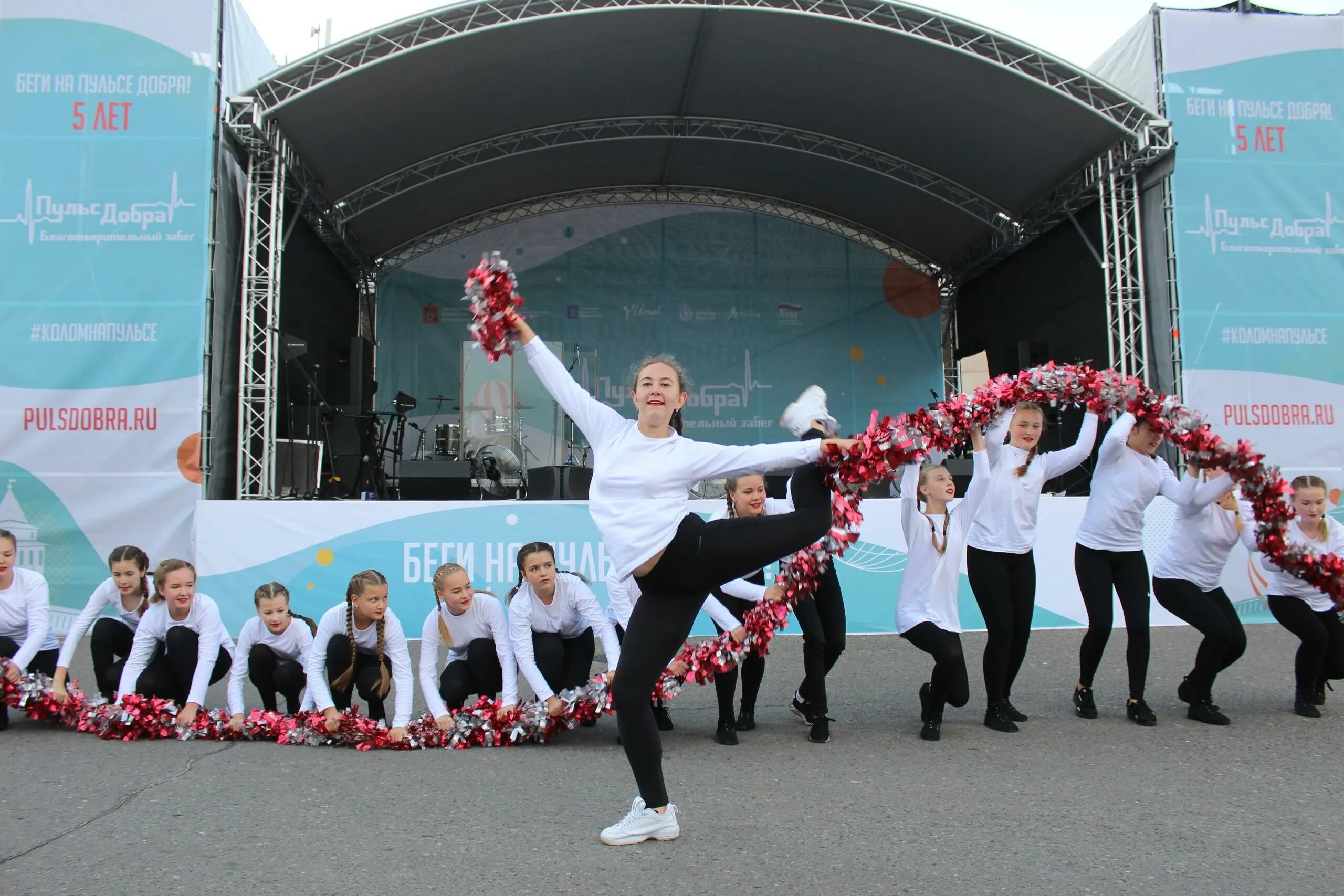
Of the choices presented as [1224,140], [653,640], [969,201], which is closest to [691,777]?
[653,640]

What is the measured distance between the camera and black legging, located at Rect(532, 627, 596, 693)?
16.7 feet

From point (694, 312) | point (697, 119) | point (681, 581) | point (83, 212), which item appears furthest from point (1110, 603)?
point (694, 312)

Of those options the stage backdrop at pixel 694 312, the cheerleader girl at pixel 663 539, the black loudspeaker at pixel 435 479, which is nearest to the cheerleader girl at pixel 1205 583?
the cheerleader girl at pixel 663 539

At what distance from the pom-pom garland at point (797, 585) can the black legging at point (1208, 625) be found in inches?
15.2

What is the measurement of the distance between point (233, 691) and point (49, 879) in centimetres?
213

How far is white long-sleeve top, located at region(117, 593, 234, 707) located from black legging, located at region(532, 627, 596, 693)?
1.72 metres

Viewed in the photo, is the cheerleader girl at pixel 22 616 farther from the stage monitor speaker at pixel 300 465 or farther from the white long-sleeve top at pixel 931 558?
the stage monitor speaker at pixel 300 465

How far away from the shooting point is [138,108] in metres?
9.49

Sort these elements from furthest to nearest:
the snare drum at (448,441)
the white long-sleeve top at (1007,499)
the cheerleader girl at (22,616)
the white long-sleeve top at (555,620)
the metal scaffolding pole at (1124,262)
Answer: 1. the snare drum at (448,441)
2. the metal scaffolding pole at (1124,262)
3. the cheerleader girl at (22,616)
4. the white long-sleeve top at (1007,499)
5. the white long-sleeve top at (555,620)

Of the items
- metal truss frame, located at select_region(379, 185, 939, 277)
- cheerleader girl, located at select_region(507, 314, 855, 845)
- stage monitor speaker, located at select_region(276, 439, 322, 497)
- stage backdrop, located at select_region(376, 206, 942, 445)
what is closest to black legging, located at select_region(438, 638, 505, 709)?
cheerleader girl, located at select_region(507, 314, 855, 845)

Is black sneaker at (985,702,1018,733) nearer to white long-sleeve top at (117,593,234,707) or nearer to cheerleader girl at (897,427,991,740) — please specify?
cheerleader girl at (897,427,991,740)

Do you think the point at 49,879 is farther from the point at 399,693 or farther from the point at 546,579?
the point at 546,579

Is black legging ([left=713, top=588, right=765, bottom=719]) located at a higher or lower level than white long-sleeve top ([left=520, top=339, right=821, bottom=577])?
lower

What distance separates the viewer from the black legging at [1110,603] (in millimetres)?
5145
